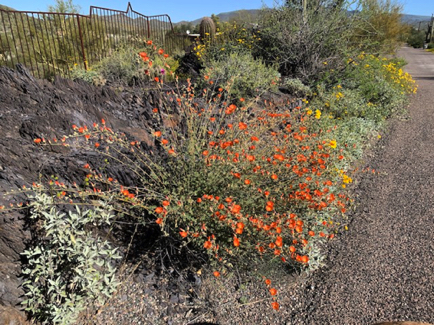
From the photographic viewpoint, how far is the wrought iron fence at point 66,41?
27.5 feet

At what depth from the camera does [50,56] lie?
9.29 m

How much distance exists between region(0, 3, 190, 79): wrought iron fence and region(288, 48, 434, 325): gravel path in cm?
615

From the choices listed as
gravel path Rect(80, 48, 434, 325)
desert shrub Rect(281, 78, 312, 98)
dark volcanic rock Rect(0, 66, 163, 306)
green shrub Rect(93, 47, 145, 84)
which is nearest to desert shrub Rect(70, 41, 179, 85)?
green shrub Rect(93, 47, 145, 84)

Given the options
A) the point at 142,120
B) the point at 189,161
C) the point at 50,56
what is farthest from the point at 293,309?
the point at 50,56

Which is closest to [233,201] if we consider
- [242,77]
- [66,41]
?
[242,77]

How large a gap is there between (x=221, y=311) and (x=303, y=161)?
137cm

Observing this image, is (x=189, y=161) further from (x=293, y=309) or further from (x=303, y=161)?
(x=293, y=309)

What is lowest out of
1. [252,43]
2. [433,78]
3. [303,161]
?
[433,78]

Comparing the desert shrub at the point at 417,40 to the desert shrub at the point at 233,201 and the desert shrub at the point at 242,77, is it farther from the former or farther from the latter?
the desert shrub at the point at 233,201

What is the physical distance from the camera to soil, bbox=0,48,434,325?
2359 millimetres

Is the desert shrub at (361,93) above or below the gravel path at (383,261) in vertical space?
above

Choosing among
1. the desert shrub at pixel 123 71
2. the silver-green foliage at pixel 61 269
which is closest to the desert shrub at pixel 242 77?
the desert shrub at pixel 123 71

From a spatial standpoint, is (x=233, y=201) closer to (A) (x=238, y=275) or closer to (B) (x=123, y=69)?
(A) (x=238, y=275)

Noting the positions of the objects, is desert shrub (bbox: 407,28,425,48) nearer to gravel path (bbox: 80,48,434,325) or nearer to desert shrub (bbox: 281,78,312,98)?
desert shrub (bbox: 281,78,312,98)
